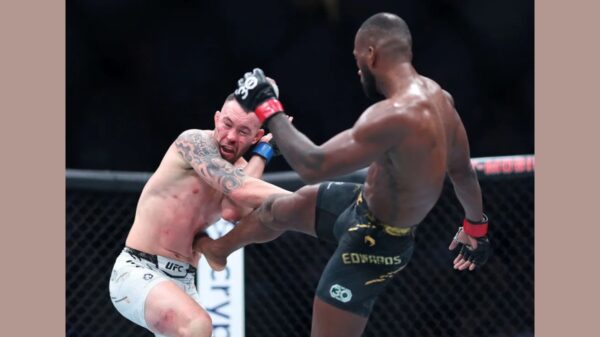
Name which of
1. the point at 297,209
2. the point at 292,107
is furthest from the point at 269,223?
the point at 292,107

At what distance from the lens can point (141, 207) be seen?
161 inches

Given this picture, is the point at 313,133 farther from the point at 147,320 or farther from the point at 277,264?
the point at 147,320

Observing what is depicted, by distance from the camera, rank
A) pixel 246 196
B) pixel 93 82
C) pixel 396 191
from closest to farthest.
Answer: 1. pixel 396 191
2. pixel 246 196
3. pixel 93 82

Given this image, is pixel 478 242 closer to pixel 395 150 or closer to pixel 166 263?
pixel 395 150

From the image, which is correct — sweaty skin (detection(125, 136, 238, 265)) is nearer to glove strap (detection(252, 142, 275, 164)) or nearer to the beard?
glove strap (detection(252, 142, 275, 164))

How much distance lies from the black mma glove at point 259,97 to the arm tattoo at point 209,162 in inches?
12.6

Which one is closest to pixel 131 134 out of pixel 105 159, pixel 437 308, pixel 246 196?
pixel 105 159

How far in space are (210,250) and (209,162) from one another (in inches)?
14.1

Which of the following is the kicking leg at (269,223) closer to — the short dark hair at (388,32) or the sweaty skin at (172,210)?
the sweaty skin at (172,210)

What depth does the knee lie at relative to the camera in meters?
3.75

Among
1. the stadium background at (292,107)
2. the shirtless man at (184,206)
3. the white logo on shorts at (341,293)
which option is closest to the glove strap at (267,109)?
the shirtless man at (184,206)

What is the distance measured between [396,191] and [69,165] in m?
2.00

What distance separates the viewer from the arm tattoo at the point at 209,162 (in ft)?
12.7

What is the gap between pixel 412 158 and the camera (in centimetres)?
346
